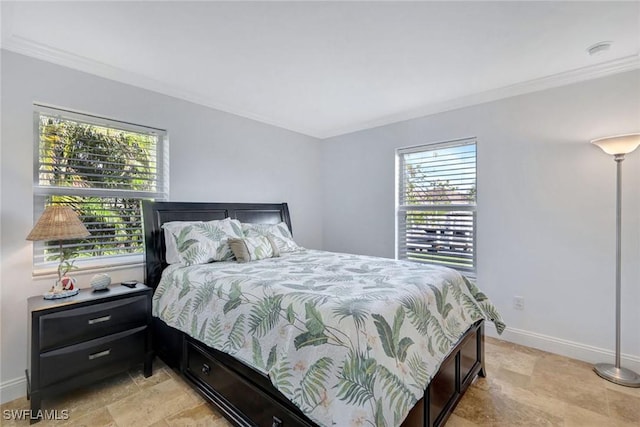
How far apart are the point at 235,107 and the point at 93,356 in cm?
268

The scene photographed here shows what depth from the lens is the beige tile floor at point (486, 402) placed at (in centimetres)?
179

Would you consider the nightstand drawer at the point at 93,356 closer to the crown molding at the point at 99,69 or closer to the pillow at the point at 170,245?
the pillow at the point at 170,245

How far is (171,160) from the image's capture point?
291 centimetres

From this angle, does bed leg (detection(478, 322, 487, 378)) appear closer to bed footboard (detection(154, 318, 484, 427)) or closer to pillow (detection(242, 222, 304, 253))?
bed footboard (detection(154, 318, 484, 427))

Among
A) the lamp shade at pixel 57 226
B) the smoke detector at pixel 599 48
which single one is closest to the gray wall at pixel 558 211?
the smoke detector at pixel 599 48

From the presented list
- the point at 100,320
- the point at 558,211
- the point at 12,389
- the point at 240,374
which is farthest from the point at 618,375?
the point at 12,389

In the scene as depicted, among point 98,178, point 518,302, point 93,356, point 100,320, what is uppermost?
point 98,178

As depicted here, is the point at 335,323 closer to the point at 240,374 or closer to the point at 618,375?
the point at 240,374

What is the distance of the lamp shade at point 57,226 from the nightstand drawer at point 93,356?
2.40 feet

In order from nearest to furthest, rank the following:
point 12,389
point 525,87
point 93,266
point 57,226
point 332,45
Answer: point 57,226 < point 12,389 < point 332,45 < point 93,266 < point 525,87

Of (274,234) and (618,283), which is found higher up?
(274,234)

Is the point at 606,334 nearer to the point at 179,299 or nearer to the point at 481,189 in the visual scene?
the point at 481,189

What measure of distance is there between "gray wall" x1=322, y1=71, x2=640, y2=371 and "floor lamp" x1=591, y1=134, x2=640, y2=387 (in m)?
0.15

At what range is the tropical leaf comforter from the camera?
119cm
